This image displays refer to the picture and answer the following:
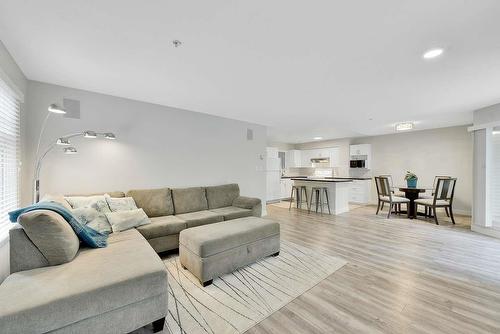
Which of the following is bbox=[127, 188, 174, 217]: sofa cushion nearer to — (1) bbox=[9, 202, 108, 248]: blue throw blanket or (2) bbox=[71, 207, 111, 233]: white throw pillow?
(2) bbox=[71, 207, 111, 233]: white throw pillow

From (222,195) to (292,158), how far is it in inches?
216

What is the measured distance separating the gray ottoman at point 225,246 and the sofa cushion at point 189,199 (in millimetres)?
1183

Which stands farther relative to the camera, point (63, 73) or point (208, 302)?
point (63, 73)

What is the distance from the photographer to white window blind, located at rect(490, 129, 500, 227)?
403cm

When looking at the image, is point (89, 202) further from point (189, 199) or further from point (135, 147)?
point (189, 199)

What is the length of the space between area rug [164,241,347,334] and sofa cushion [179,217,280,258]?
0.35m

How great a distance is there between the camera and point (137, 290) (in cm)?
153

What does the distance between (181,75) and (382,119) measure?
460cm

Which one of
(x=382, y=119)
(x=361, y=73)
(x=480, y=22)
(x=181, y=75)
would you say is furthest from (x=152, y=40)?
(x=382, y=119)

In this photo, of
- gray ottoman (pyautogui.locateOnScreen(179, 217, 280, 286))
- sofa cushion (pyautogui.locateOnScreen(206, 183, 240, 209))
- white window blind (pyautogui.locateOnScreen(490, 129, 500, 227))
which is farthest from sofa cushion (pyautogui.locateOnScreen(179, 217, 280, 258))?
white window blind (pyautogui.locateOnScreen(490, 129, 500, 227))

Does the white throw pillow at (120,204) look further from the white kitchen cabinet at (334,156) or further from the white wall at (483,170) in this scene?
the white kitchen cabinet at (334,156)

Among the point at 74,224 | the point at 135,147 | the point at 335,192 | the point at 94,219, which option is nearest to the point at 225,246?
the point at 74,224

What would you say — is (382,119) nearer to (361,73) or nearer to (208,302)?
(361,73)

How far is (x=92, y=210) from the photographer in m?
2.63
